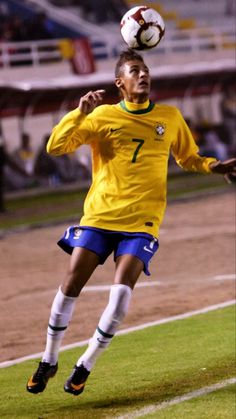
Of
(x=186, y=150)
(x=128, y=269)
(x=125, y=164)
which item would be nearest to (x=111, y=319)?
(x=128, y=269)

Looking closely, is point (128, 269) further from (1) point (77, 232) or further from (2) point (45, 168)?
(2) point (45, 168)

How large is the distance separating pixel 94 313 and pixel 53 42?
19.1m

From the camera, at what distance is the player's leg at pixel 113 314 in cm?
850

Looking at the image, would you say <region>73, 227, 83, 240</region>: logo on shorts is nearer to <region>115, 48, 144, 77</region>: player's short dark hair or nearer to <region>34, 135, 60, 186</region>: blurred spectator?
<region>115, 48, 144, 77</region>: player's short dark hair

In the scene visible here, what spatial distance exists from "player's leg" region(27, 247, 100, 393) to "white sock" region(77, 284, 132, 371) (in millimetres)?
283

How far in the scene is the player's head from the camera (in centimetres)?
881

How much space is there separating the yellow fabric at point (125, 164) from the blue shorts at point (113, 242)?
0.05 metres

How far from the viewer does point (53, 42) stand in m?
31.6

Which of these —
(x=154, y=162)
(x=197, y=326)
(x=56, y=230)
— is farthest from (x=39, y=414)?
(x=56, y=230)

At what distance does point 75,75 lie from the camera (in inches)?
1252

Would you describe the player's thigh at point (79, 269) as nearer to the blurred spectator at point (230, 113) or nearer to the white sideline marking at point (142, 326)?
the white sideline marking at point (142, 326)

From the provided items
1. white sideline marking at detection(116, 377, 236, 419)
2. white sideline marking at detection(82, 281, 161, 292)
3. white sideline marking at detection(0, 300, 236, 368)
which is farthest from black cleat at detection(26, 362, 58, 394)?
white sideline marking at detection(82, 281, 161, 292)

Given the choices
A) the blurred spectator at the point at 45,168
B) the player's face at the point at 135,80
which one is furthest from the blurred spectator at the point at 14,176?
the player's face at the point at 135,80

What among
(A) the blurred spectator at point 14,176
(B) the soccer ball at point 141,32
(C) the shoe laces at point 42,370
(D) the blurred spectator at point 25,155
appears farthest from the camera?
(D) the blurred spectator at point 25,155
